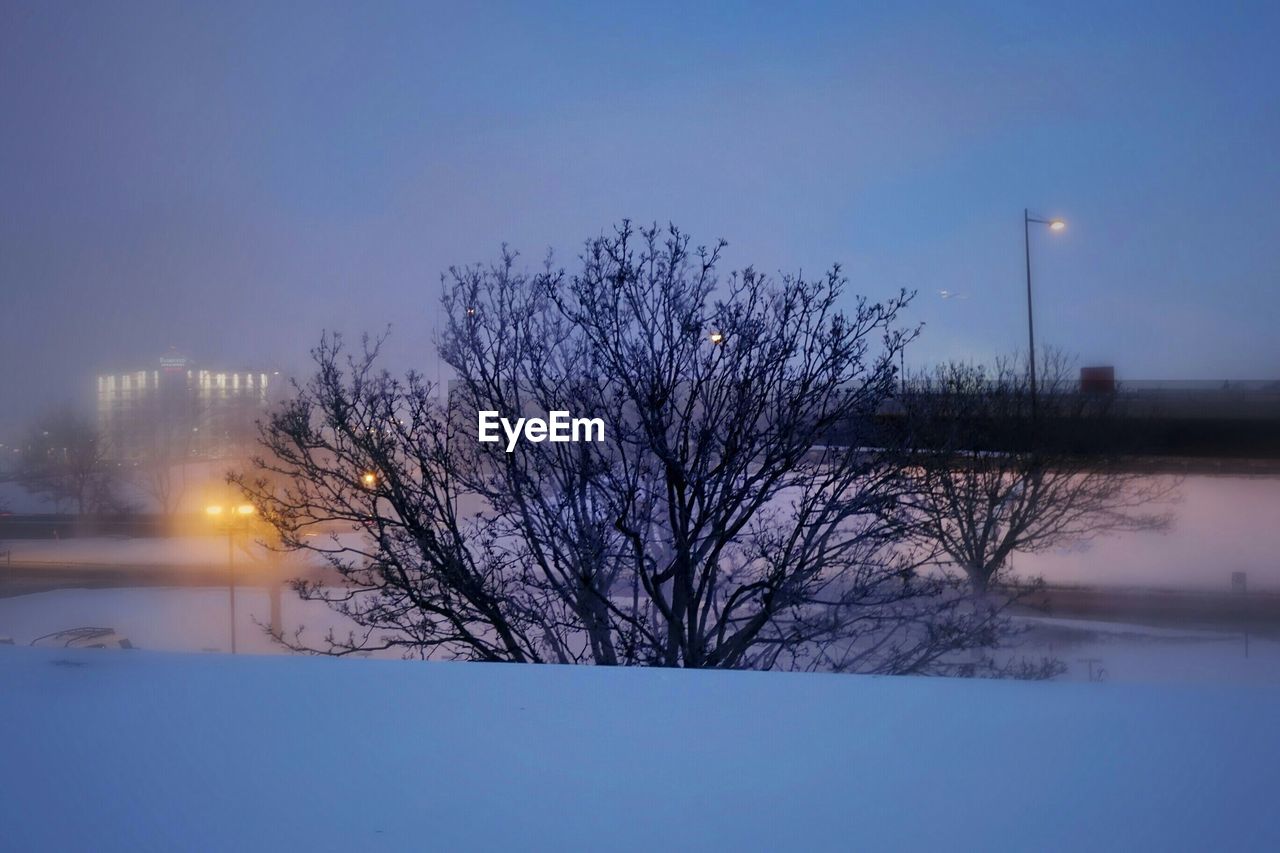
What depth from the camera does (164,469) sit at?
4547 millimetres

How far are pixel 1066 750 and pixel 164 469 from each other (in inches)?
166

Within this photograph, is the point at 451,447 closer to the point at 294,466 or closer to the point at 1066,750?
the point at 294,466

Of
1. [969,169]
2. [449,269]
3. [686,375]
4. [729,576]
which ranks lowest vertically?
[729,576]

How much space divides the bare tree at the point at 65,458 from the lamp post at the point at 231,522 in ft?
2.17

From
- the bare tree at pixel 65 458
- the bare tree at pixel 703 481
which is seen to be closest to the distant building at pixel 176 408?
the bare tree at pixel 65 458

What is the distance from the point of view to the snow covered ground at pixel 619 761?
6.49 ft

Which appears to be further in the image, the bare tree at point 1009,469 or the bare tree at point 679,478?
the bare tree at point 679,478

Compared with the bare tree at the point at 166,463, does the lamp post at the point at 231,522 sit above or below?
below

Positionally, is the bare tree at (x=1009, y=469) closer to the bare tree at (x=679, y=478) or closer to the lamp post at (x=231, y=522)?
the bare tree at (x=679, y=478)

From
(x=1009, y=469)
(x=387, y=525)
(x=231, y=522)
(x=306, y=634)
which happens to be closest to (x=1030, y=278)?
(x=1009, y=469)

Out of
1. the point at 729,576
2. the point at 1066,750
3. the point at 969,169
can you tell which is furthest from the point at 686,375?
the point at 1066,750

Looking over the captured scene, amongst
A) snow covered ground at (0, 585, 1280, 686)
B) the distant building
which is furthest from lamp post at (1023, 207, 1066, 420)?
the distant building

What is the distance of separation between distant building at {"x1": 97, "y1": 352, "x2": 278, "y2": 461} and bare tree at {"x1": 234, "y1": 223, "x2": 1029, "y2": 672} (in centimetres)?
97

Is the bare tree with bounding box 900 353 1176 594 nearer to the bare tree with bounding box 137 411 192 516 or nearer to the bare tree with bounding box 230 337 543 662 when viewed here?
the bare tree with bounding box 230 337 543 662
